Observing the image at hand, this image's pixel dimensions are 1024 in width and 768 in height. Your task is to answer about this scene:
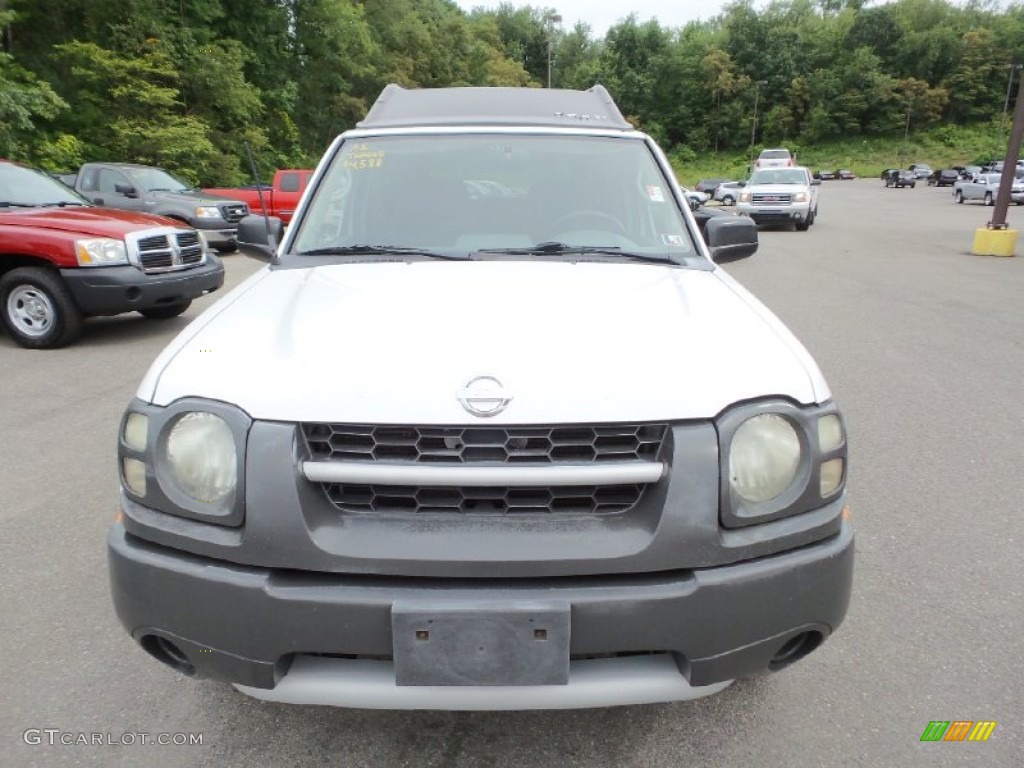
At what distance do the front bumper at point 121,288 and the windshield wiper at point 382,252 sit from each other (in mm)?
4873

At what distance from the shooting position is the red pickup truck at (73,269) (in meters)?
6.88

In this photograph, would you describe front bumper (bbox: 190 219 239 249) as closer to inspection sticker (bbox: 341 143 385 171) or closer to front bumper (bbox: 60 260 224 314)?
front bumper (bbox: 60 260 224 314)

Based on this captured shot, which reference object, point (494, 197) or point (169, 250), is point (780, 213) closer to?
point (169, 250)

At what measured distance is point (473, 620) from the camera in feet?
5.50

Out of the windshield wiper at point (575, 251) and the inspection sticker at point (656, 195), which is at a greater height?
the inspection sticker at point (656, 195)

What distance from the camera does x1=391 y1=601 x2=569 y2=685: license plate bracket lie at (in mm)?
1674

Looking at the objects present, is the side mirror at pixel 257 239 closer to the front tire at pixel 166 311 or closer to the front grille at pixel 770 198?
the front tire at pixel 166 311

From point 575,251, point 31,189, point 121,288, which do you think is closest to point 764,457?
point 575,251

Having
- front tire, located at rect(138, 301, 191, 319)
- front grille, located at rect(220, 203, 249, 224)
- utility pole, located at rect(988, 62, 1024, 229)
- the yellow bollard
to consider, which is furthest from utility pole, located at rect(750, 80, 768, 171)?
front tire, located at rect(138, 301, 191, 319)

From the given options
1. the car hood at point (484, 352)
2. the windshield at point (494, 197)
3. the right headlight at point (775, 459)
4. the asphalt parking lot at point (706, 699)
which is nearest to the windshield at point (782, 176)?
the asphalt parking lot at point (706, 699)

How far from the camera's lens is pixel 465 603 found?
1687 mm

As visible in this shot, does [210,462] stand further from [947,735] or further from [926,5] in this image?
[926,5]

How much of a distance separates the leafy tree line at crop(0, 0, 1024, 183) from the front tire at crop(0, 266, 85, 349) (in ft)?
41.4

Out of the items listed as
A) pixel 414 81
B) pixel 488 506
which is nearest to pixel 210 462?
pixel 488 506
